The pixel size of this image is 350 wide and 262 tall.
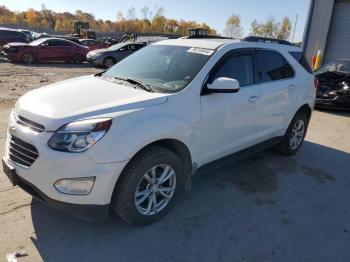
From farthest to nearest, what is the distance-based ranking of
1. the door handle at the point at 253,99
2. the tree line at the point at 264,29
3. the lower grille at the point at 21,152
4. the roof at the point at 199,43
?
1. the tree line at the point at 264,29
2. the door handle at the point at 253,99
3. the roof at the point at 199,43
4. the lower grille at the point at 21,152

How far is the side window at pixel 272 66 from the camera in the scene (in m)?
4.64

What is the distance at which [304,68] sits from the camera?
220 inches

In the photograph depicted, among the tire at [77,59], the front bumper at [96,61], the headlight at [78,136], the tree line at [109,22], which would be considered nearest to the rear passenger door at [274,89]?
the headlight at [78,136]

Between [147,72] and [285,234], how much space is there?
7.57ft

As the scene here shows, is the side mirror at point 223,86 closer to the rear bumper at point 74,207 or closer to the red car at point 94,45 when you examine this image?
the rear bumper at point 74,207

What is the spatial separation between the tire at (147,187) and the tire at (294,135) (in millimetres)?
2512

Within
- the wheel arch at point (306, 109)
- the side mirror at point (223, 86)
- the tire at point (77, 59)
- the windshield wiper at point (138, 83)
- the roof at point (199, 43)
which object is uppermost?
the roof at point (199, 43)

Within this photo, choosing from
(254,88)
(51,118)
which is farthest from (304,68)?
(51,118)

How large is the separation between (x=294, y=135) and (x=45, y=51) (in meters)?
16.0

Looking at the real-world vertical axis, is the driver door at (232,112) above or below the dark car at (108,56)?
above

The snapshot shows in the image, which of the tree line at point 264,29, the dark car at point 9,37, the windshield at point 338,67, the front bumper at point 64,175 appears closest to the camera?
the front bumper at point 64,175

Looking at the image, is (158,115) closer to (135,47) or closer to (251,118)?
(251,118)

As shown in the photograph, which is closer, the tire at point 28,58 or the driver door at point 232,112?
the driver door at point 232,112

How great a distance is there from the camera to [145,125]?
310cm
